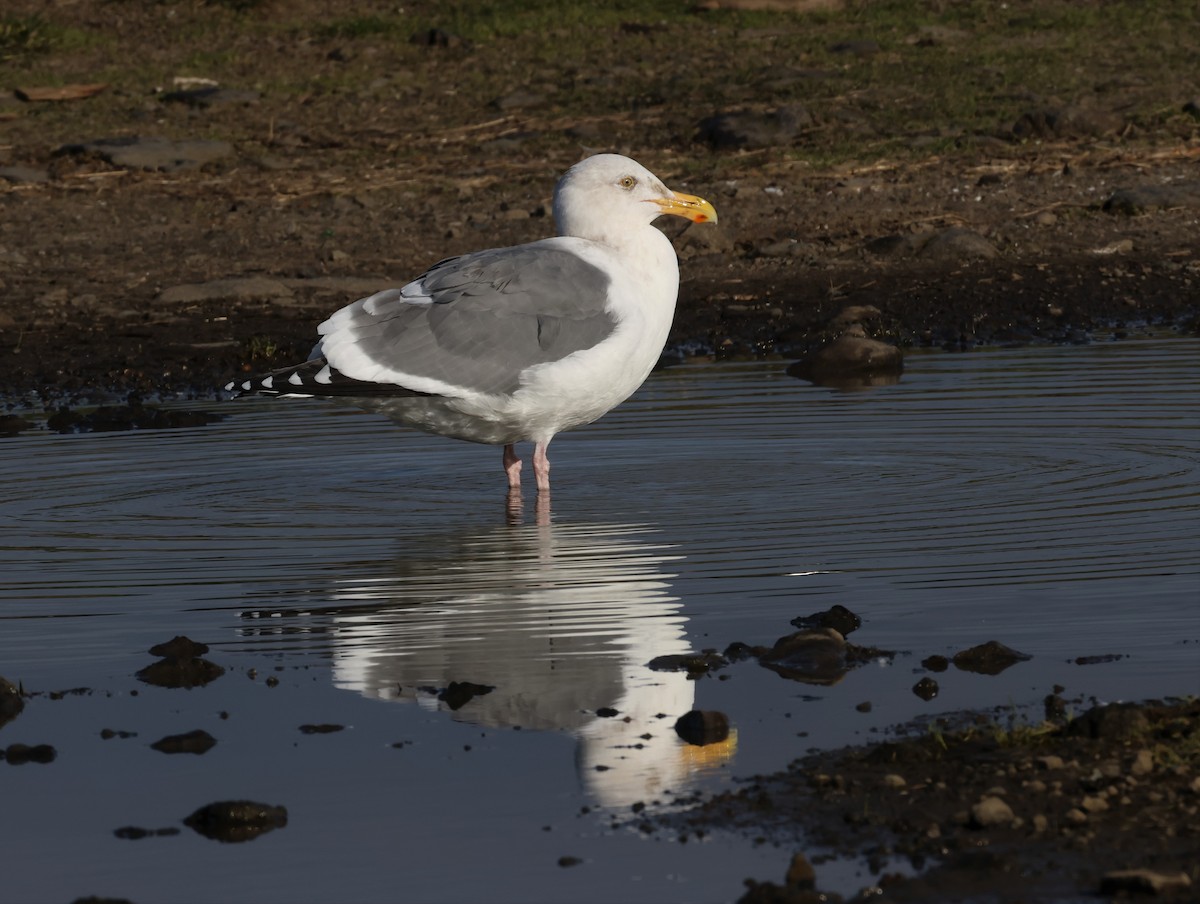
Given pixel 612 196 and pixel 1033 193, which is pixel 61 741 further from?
pixel 1033 193

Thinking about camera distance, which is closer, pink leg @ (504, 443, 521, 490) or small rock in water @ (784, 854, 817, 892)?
small rock in water @ (784, 854, 817, 892)

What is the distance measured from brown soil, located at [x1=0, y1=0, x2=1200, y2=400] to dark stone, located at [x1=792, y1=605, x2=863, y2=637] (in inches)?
264

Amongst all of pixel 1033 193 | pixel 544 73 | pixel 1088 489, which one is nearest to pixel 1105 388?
pixel 1088 489

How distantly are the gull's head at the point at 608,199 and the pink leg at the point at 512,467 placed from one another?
992 mm

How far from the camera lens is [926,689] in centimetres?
561

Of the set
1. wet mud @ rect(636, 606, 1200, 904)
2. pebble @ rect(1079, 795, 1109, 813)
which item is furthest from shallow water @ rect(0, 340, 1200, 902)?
Result: pebble @ rect(1079, 795, 1109, 813)

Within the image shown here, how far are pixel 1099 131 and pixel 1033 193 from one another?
201cm

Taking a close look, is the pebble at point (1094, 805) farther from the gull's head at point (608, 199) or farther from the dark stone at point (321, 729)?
the gull's head at point (608, 199)

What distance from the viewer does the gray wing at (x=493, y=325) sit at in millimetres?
8672

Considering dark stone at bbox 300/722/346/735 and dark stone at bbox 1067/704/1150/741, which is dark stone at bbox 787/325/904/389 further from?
dark stone at bbox 1067/704/1150/741

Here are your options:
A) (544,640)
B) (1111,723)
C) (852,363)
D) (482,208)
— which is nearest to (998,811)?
(1111,723)

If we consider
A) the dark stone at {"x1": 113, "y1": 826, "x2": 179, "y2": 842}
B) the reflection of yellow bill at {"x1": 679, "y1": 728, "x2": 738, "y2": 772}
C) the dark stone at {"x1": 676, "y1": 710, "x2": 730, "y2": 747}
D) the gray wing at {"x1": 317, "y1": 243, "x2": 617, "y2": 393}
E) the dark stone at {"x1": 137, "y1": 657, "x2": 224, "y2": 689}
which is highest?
the gray wing at {"x1": 317, "y1": 243, "x2": 617, "y2": 393}

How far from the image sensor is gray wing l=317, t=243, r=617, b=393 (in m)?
8.67

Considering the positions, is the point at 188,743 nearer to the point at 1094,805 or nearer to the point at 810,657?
the point at 810,657
